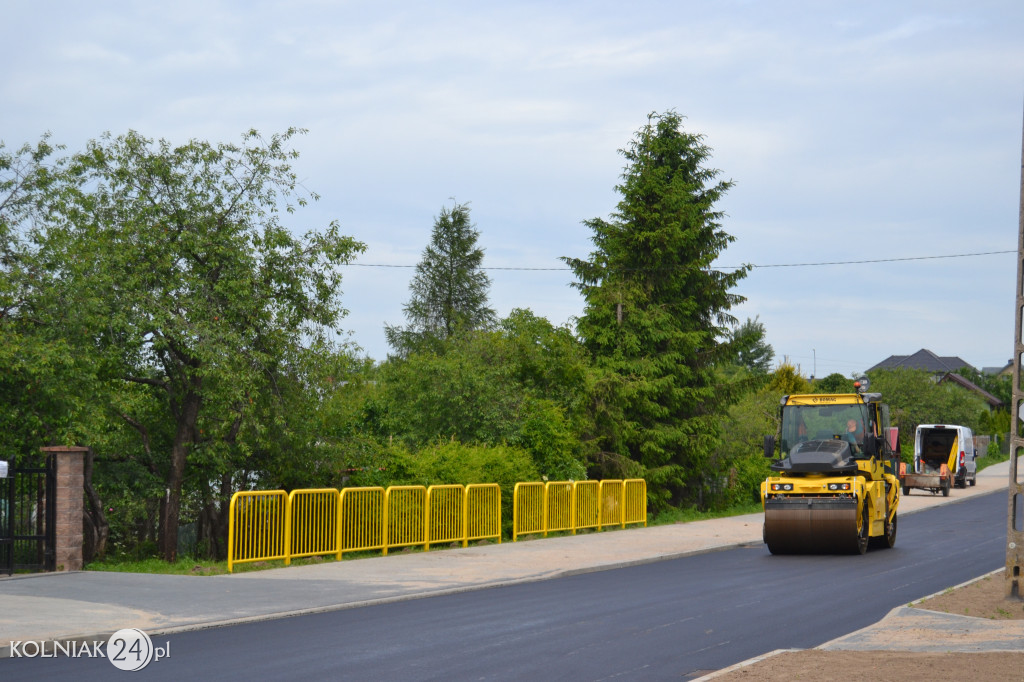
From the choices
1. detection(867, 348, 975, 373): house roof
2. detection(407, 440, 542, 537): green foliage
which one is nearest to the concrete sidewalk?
detection(407, 440, 542, 537): green foliage

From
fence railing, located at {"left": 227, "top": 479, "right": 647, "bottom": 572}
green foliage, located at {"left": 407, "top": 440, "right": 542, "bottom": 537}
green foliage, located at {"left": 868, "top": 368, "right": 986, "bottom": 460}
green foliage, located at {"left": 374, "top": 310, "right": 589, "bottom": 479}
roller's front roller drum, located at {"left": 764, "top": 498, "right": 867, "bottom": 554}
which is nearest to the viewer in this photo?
fence railing, located at {"left": 227, "top": 479, "right": 647, "bottom": 572}

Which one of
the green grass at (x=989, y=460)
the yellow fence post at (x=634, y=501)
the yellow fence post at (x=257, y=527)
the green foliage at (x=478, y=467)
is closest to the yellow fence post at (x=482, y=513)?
the green foliage at (x=478, y=467)

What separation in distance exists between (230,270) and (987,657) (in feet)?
47.8

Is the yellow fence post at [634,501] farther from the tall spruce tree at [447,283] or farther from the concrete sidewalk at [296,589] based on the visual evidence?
the tall spruce tree at [447,283]

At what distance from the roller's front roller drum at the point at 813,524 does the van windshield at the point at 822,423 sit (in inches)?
63.6

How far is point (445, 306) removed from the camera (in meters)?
64.9

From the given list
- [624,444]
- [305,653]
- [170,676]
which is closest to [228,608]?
[305,653]

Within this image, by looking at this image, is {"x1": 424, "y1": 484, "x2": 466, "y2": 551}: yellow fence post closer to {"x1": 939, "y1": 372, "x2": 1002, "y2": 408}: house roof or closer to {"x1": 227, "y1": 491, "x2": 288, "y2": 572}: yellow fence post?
{"x1": 227, "y1": 491, "x2": 288, "y2": 572}: yellow fence post

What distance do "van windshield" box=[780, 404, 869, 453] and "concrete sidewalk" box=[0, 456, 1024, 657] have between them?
285 cm

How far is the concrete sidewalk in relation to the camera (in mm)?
11367

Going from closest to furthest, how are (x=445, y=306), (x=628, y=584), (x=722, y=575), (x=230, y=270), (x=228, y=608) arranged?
(x=228, y=608)
(x=628, y=584)
(x=722, y=575)
(x=230, y=270)
(x=445, y=306)

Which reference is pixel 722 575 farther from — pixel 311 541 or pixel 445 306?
pixel 445 306

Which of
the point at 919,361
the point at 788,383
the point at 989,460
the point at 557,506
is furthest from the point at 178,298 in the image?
the point at 919,361

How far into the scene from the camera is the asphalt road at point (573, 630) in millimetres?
9508
